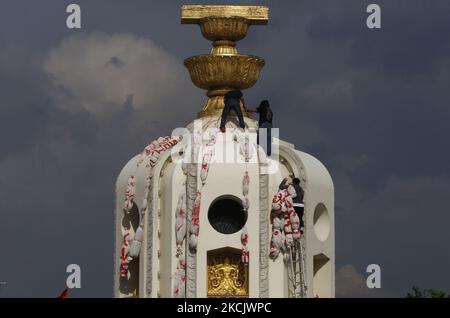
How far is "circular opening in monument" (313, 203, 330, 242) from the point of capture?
204 feet

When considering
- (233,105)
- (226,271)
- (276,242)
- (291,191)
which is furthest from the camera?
(233,105)

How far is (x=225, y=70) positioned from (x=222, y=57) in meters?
0.41

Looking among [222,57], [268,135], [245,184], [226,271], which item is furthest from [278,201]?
[222,57]

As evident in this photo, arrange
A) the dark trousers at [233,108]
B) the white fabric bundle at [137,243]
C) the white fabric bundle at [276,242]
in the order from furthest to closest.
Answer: the dark trousers at [233,108]
the white fabric bundle at [137,243]
the white fabric bundle at [276,242]

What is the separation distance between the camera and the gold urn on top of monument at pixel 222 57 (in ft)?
205

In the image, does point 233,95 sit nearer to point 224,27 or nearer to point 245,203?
point 224,27

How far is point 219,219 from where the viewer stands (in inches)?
2373

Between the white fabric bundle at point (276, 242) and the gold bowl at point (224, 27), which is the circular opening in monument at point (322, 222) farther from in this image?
the gold bowl at point (224, 27)

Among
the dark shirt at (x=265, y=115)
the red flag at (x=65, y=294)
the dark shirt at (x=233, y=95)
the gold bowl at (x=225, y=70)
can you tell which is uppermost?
the gold bowl at (x=225, y=70)

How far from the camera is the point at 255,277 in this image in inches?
2355

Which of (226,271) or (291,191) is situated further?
(226,271)

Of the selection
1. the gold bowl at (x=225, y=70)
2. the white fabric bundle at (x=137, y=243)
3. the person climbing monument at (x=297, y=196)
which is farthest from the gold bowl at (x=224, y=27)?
the white fabric bundle at (x=137, y=243)

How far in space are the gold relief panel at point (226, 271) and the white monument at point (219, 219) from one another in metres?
0.03
